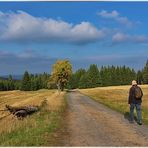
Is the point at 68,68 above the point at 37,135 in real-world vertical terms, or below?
above

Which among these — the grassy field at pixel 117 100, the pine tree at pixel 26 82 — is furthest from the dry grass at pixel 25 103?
the pine tree at pixel 26 82

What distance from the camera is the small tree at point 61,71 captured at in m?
100

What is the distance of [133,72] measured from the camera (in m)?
160

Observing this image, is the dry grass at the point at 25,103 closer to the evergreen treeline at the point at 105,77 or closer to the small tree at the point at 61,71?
the small tree at the point at 61,71

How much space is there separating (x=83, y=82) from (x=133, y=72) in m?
24.5

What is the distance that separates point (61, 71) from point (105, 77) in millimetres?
52476

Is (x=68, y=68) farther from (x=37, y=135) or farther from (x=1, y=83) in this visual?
(x=37, y=135)

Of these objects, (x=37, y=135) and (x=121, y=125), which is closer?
(x=37, y=135)

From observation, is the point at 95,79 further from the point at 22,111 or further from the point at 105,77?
the point at 22,111


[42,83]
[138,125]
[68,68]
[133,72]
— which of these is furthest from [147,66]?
[138,125]

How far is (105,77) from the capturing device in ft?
494

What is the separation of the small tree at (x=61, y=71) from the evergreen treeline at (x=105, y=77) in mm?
39733

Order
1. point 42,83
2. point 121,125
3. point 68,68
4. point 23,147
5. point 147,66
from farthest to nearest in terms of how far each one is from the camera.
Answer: point 42,83 → point 147,66 → point 68,68 → point 121,125 → point 23,147

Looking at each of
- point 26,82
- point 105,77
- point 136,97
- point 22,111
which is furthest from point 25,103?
point 105,77
